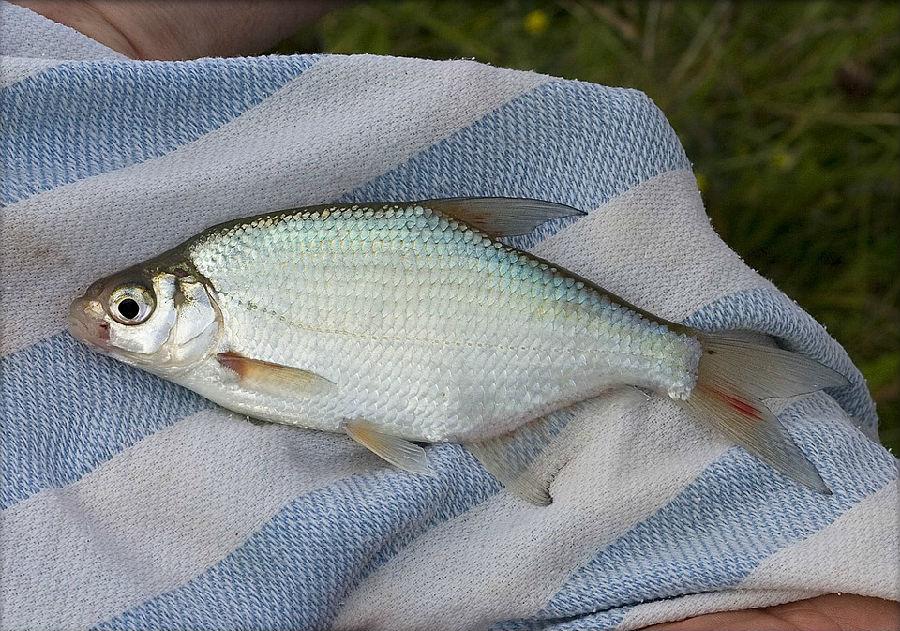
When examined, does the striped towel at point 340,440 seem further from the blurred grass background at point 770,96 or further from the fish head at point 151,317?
the blurred grass background at point 770,96

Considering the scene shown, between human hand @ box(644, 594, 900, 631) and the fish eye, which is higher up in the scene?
the fish eye

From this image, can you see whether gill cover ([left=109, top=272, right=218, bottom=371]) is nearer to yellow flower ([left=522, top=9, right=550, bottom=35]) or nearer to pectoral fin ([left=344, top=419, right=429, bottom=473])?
pectoral fin ([left=344, top=419, right=429, bottom=473])

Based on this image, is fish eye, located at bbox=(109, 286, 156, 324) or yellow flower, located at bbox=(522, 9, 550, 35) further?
yellow flower, located at bbox=(522, 9, 550, 35)

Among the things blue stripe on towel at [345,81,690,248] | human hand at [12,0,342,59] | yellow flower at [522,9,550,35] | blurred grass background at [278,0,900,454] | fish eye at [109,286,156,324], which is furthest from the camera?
yellow flower at [522,9,550,35]

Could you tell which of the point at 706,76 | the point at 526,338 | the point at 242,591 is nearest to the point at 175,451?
the point at 242,591

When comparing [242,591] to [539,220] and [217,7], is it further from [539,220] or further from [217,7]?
[217,7]

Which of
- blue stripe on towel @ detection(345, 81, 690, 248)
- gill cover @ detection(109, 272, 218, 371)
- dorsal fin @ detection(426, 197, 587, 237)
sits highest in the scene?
blue stripe on towel @ detection(345, 81, 690, 248)

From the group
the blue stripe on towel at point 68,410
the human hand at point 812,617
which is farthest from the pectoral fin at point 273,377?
the human hand at point 812,617

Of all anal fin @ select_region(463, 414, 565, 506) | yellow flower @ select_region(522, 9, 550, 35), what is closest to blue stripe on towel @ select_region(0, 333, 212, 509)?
anal fin @ select_region(463, 414, 565, 506)
